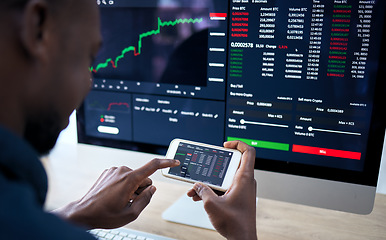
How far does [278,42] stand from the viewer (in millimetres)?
770

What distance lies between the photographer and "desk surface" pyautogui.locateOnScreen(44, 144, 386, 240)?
2.81 ft

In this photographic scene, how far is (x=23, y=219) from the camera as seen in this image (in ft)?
1.04

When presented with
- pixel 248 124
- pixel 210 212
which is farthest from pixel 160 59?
pixel 210 212

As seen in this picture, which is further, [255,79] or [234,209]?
[255,79]

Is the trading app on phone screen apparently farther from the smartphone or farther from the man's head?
the man's head

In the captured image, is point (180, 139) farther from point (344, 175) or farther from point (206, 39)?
point (344, 175)

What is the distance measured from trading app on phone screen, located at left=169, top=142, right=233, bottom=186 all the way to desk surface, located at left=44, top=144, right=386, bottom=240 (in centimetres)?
14

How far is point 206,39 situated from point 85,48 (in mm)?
402

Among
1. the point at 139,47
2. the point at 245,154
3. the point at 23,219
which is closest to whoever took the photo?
the point at 23,219

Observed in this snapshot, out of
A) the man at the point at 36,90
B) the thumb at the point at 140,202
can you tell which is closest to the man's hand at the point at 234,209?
the thumb at the point at 140,202

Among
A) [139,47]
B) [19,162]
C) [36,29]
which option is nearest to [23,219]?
[19,162]

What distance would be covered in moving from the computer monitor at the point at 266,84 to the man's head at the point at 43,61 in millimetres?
376

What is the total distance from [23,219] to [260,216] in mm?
720

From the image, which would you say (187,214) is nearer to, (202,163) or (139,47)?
(202,163)
